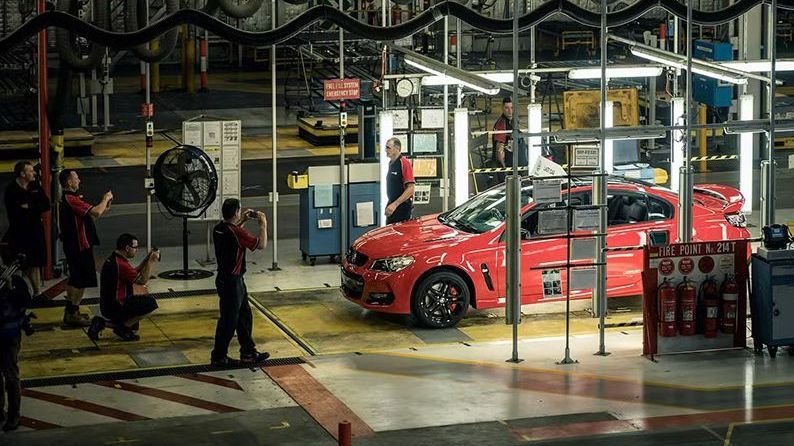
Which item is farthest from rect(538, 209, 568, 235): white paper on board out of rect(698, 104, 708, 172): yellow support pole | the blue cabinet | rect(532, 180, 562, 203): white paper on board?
rect(698, 104, 708, 172): yellow support pole

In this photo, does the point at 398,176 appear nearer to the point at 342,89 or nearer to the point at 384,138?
the point at 384,138

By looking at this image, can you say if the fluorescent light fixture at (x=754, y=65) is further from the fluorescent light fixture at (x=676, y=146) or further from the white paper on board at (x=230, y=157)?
the white paper on board at (x=230, y=157)

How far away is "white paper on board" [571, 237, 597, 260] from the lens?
1614cm

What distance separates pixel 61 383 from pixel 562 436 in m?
5.07

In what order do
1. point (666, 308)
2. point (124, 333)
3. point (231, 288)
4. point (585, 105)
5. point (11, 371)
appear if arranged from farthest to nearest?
1. point (585, 105)
2. point (124, 333)
3. point (666, 308)
4. point (231, 288)
5. point (11, 371)

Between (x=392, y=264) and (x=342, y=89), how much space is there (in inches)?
161

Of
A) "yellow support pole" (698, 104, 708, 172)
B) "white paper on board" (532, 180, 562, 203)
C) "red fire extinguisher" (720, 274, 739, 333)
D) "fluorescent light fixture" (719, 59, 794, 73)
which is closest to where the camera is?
"white paper on board" (532, 180, 562, 203)

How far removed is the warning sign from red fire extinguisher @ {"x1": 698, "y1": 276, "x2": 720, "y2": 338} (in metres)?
6.39

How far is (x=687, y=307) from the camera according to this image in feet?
52.9

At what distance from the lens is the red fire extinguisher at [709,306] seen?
1619cm

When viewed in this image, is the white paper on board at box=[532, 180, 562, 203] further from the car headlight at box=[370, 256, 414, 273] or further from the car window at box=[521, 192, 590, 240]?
the car headlight at box=[370, 256, 414, 273]

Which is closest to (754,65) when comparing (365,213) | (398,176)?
(398,176)

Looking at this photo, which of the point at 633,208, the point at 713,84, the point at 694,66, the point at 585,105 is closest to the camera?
the point at 633,208

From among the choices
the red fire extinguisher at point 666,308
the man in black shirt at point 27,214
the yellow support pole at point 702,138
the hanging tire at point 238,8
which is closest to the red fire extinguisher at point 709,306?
the red fire extinguisher at point 666,308
